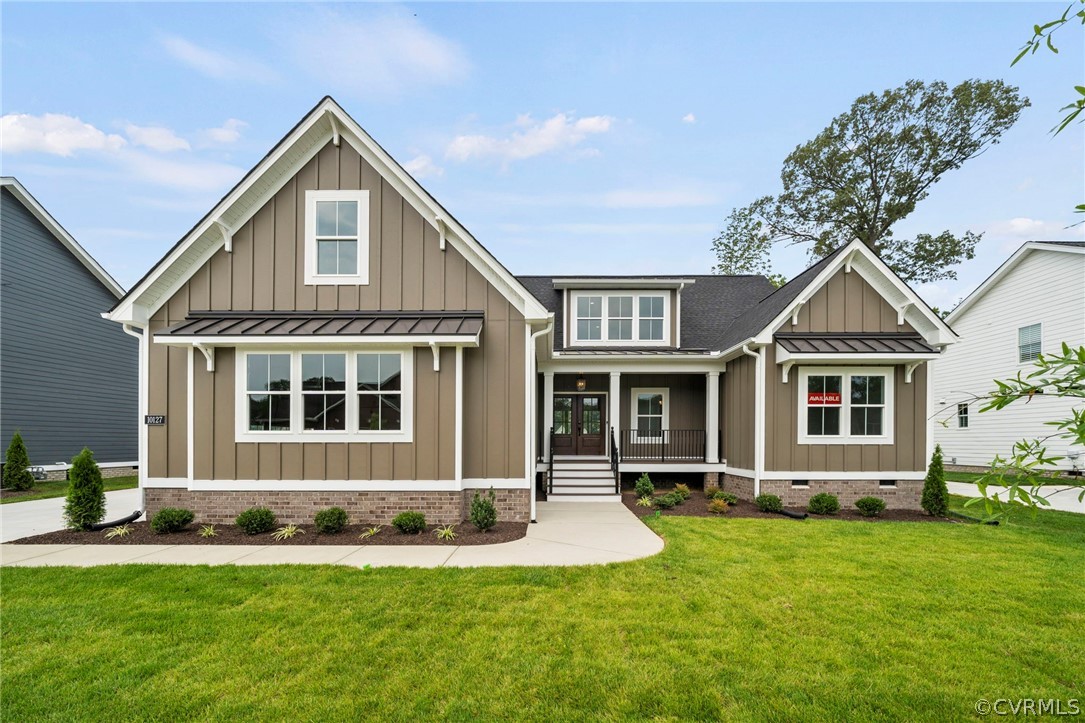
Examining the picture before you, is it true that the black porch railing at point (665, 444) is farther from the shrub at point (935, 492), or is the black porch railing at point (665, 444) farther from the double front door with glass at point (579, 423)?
the shrub at point (935, 492)

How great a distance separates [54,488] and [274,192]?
450 inches

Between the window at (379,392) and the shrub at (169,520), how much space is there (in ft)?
9.99

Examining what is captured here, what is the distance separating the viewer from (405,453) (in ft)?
27.8

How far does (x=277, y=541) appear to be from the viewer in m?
7.66

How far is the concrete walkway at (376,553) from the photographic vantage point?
650cm

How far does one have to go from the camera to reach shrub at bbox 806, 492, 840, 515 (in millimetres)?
9977

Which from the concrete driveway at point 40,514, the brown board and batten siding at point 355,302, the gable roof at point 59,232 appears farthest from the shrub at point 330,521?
the gable roof at point 59,232

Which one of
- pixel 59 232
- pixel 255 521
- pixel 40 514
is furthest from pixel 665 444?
pixel 59 232

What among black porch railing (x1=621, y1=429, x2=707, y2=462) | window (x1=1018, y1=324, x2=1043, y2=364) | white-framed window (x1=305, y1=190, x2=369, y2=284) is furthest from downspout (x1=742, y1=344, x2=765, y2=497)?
window (x1=1018, y1=324, x2=1043, y2=364)

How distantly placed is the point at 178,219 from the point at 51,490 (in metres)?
14.5

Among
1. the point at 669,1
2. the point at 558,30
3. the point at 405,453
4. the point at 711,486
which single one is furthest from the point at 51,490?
the point at 669,1

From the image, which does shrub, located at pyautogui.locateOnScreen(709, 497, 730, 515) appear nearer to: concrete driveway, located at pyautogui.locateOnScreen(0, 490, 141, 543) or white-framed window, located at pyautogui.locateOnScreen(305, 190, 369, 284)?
white-framed window, located at pyautogui.locateOnScreen(305, 190, 369, 284)

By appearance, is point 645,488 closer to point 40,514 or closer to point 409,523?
point 409,523

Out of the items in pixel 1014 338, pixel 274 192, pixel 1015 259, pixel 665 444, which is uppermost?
pixel 1015 259
